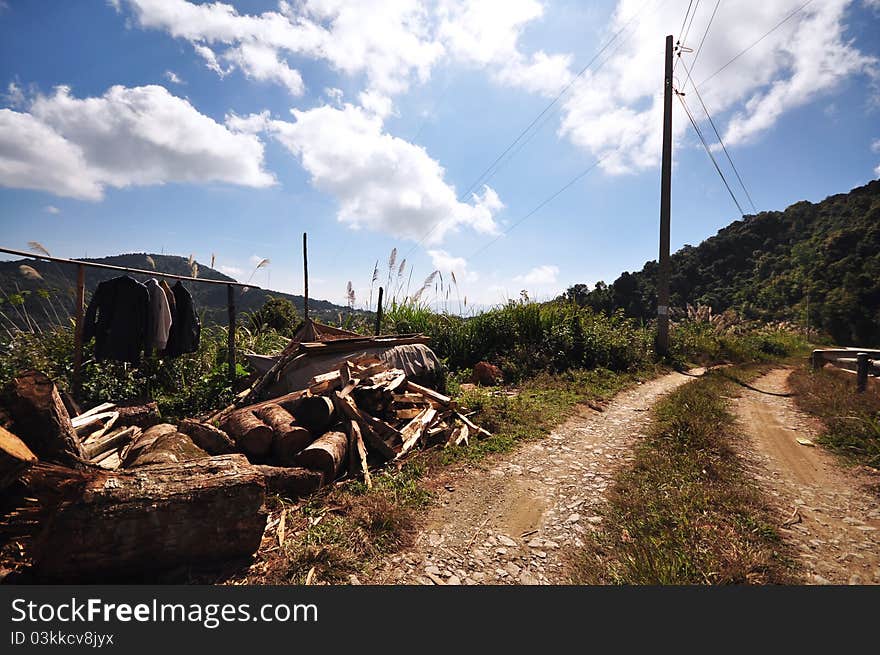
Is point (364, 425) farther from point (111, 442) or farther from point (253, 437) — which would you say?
point (111, 442)

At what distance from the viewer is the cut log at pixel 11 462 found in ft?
7.34

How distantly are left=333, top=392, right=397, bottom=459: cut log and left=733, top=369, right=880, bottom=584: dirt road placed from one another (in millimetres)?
3750

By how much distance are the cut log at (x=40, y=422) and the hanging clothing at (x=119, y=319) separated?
8.09 ft

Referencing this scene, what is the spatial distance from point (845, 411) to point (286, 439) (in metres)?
8.17

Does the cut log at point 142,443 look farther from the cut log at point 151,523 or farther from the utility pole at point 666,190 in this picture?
the utility pole at point 666,190

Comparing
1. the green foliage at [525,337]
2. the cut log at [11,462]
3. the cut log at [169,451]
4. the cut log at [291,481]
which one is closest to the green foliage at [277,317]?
the green foliage at [525,337]

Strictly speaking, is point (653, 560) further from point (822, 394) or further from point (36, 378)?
point (822, 394)

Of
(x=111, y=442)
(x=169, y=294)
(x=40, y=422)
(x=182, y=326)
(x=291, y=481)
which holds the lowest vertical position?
(x=291, y=481)

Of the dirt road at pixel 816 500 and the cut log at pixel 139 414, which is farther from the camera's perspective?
the cut log at pixel 139 414

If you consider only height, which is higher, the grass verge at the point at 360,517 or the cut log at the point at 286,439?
the cut log at the point at 286,439

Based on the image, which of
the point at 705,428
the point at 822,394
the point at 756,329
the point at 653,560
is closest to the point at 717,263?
the point at 756,329

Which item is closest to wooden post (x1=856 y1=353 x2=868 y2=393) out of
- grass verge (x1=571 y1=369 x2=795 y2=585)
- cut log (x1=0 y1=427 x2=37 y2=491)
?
grass verge (x1=571 y1=369 x2=795 y2=585)

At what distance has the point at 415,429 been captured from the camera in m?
5.11

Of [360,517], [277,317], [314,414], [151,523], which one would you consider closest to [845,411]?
[360,517]
